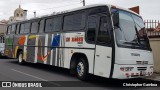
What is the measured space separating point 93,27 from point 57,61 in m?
3.20

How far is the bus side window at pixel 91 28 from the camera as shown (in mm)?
10609

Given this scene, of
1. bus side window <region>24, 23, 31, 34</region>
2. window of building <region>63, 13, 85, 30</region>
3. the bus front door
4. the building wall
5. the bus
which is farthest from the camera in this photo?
bus side window <region>24, 23, 31, 34</region>

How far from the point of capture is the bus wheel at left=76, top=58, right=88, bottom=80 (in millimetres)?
10934

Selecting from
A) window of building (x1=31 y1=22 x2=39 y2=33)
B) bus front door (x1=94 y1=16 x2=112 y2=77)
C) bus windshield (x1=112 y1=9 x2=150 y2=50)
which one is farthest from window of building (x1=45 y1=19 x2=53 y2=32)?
bus windshield (x1=112 y1=9 x2=150 y2=50)

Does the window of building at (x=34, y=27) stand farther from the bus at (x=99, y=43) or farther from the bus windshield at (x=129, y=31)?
the bus windshield at (x=129, y=31)

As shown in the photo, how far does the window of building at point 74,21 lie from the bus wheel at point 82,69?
1.49 m

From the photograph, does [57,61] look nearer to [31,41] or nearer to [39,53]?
[39,53]

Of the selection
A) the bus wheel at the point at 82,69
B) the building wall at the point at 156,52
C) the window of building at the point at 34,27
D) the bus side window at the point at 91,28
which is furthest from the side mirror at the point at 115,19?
the window of building at the point at 34,27

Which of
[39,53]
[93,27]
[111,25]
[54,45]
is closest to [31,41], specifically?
[39,53]

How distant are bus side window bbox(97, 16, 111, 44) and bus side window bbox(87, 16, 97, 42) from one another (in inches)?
14.8

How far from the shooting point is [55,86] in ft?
32.1

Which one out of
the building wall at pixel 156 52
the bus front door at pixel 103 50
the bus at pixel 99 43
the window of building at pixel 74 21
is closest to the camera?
the bus at pixel 99 43

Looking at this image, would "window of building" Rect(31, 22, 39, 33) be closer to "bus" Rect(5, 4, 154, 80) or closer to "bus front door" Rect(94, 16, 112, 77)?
"bus" Rect(5, 4, 154, 80)

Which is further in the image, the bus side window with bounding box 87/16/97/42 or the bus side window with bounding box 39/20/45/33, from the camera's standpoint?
the bus side window with bounding box 39/20/45/33
